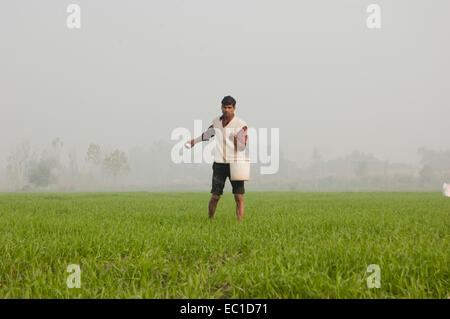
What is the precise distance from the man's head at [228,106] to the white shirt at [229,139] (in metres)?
0.15

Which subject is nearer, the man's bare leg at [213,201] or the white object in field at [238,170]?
the white object in field at [238,170]

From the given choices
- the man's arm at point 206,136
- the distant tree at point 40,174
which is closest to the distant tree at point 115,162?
the distant tree at point 40,174

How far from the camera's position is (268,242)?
12.8ft

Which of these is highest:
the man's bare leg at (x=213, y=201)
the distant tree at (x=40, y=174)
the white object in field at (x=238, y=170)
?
the white object in field at (x=238, y=170)

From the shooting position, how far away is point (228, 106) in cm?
577

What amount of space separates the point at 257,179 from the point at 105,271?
348 ft

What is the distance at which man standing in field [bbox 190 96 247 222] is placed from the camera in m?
5.76

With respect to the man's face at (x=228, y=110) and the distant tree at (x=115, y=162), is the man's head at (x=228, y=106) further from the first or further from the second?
the distant tree at (x=115, y=162)

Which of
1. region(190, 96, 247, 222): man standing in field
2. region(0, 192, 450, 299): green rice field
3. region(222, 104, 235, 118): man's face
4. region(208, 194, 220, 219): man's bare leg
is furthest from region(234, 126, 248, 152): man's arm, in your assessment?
region(0, 192, 450, 299): green rice field

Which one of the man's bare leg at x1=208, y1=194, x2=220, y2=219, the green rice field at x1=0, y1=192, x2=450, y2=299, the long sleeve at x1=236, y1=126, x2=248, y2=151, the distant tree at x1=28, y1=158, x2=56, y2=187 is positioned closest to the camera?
the green rice field at x1=0, y1=192, x2=450, y2=299

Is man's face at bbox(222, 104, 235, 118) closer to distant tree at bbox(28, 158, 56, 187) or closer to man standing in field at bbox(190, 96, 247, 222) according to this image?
man standing in field at bbox(190, 96, 247, 222)

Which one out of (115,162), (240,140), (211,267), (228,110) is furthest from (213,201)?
(115,162)

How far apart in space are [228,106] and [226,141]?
0.71 meters

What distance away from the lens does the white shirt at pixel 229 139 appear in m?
5.73
